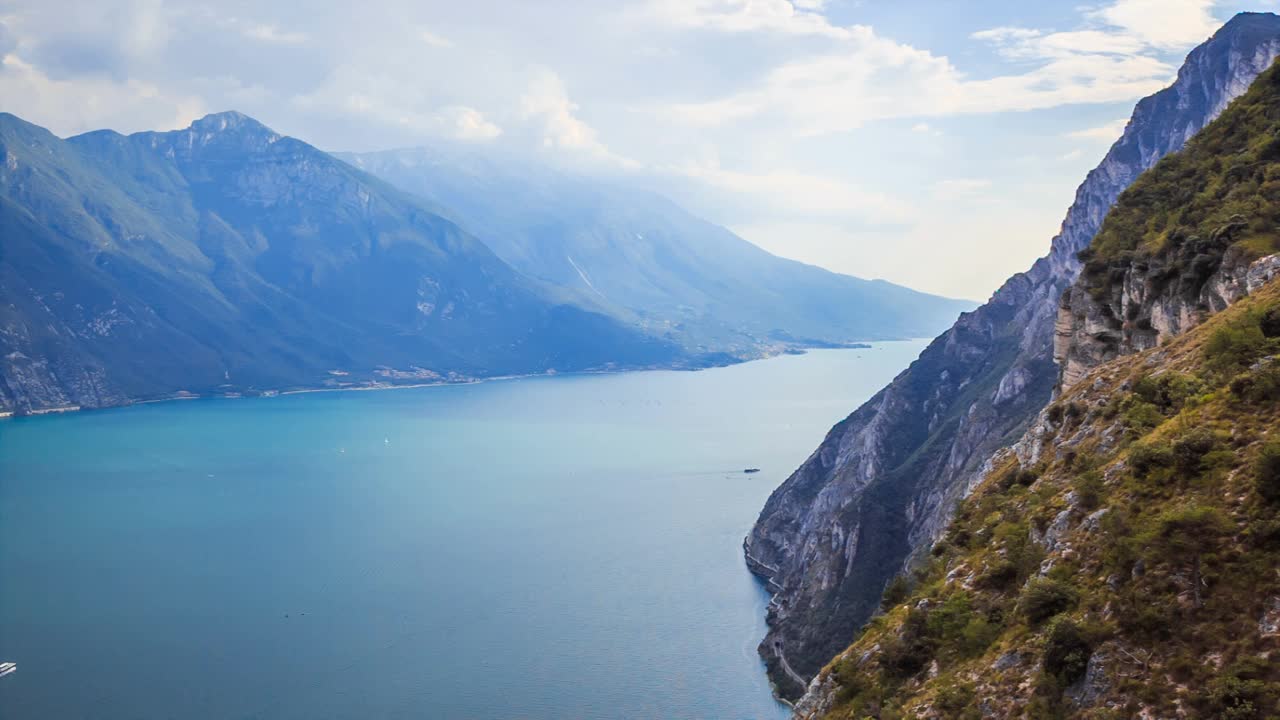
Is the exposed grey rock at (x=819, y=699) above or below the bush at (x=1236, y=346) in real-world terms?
below

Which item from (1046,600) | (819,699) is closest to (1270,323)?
(1046,600)

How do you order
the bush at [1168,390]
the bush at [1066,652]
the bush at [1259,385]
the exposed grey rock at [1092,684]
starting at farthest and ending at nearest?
the bush at [1168,390] → the bush at [1259,385] → the bush at [1066,652] → the exposed grey rock at [1092,684]

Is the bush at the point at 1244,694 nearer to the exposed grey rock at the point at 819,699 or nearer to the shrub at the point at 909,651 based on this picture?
the shrub at the point at 909,651

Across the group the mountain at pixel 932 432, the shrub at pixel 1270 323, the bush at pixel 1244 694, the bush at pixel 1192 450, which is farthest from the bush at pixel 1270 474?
the mountain at pixel 932 432

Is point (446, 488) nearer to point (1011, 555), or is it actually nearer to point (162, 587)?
point (162, 587)

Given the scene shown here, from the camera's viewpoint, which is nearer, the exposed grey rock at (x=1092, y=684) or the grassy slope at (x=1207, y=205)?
the exposed grey rock at (x=1092, y=684)

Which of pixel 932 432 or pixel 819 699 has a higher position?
pixel 932 432

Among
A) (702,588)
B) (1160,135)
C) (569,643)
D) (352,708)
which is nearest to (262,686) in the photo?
(352,708)

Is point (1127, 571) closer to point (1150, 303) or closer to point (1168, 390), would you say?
point (1168, 390)
